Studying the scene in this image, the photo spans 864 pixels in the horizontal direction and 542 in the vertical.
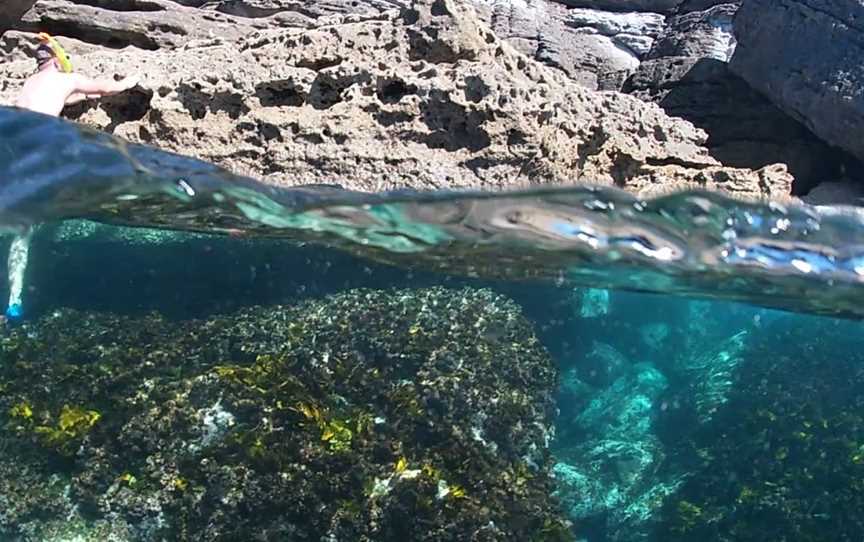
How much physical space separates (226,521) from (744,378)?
183 inches

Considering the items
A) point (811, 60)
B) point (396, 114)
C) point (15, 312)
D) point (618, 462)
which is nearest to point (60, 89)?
point (15, 312)

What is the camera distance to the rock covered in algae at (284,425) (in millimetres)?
7758

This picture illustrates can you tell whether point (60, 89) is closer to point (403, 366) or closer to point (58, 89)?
point (58, 89)

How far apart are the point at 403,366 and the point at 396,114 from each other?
2.55 metres

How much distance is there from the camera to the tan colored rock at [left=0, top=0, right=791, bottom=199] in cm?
961

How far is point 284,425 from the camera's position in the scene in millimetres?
7949

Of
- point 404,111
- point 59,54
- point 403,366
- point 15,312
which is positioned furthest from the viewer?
point 59,54

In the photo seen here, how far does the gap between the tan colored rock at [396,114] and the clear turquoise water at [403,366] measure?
525 millimetres

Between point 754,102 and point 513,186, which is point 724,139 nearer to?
point 754,102

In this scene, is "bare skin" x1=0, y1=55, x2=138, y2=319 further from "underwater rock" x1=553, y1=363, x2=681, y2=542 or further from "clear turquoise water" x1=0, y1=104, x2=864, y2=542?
"underwater rock" x1=553, y1=363, x2=681, y2=542

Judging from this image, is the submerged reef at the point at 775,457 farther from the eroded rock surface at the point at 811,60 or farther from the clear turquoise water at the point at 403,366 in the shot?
the eroded rock surface at the point at 811,60

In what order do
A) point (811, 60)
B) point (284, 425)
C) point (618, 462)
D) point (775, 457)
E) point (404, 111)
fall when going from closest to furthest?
1. point (284, 425)
2. point (618, 462)
3. point (775, 457)
4. point (404, 111)
5. point (811, 60)

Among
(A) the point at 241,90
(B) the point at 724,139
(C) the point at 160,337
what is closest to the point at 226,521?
(C) the point at 160,337

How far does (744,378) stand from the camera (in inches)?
381
